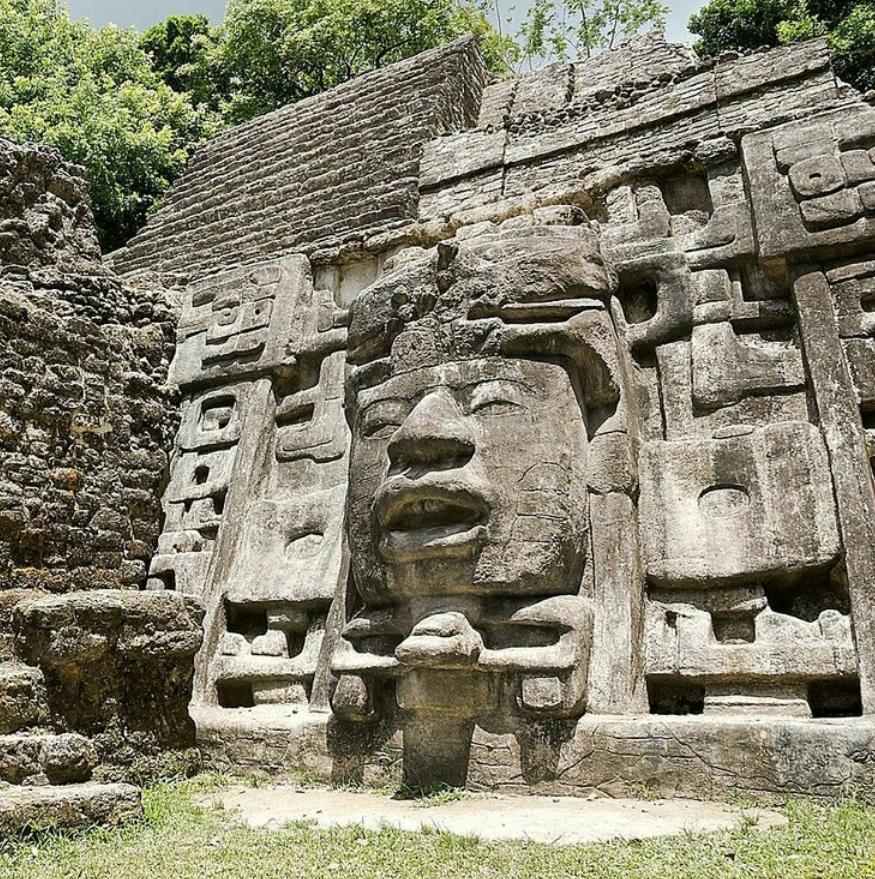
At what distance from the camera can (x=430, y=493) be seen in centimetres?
414

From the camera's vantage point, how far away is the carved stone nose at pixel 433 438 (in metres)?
4.21

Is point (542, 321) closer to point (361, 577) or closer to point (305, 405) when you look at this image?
point (361, 577)

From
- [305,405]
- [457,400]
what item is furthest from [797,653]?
[305,405]

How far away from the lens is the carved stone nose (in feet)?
13.8

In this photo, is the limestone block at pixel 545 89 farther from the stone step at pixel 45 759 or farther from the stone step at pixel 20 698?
the stone step at pixel 45 759

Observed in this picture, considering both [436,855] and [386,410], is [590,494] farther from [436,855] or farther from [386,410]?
[436,855]

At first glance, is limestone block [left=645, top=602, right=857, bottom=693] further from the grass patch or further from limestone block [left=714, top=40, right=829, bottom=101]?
limestone block [left=714, top=40, right=829, bottom=101]

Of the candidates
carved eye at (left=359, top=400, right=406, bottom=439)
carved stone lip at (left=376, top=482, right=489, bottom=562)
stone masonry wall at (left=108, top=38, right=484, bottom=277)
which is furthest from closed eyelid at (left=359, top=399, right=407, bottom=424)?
stone masonry wall at (left=108, top=38, right=484, bottom=277)

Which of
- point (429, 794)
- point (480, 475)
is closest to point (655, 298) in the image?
point (480, 475)

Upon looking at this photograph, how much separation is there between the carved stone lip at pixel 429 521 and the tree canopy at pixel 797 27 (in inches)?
405

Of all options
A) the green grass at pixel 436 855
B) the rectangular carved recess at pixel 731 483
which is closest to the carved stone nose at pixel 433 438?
the rectangular carved recess at pixel 731 483

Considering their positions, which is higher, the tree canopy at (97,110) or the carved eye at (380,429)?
the tree canopy at (97,110)

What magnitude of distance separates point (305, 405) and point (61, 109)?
11527 millimetres

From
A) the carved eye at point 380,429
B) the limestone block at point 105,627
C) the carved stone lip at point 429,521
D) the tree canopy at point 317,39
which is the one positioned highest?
the tree canopy at point 317,39
